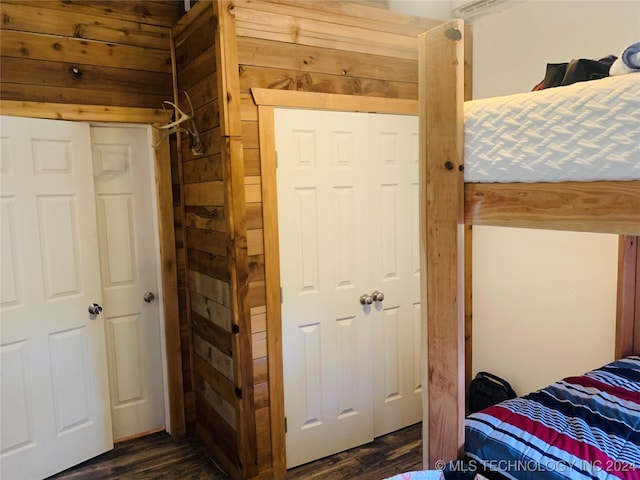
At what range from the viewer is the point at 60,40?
98.6 inches

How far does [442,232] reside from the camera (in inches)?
54.4

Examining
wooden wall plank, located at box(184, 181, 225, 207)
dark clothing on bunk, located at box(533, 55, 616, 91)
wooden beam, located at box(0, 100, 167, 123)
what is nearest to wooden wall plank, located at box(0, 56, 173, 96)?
wooden beam, located at box(0, 100, 167, 123)

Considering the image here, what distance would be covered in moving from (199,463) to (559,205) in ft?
7.95

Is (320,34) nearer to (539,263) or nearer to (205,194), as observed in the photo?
(205,194)

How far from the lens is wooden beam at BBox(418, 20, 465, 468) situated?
130 centimetres

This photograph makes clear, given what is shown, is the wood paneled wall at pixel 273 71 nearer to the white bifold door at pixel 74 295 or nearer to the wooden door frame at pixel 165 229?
the wooden door frame at pixel 165 229

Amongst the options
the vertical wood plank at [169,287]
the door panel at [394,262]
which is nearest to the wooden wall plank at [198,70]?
the vertical wood plank at [169,287]

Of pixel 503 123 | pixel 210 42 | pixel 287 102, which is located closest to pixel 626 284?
pixel 503 123

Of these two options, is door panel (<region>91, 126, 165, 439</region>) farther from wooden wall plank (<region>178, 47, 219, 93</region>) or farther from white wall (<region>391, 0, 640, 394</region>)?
white wall (<region>391, 0, 640, 394</region>)

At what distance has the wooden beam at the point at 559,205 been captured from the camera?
102cm

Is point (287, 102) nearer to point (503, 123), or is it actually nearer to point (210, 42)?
point (210, 42)

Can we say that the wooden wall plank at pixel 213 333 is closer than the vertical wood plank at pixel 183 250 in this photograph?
Yes

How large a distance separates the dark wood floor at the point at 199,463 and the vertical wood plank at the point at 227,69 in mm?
1837

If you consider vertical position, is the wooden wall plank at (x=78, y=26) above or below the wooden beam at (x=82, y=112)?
above
